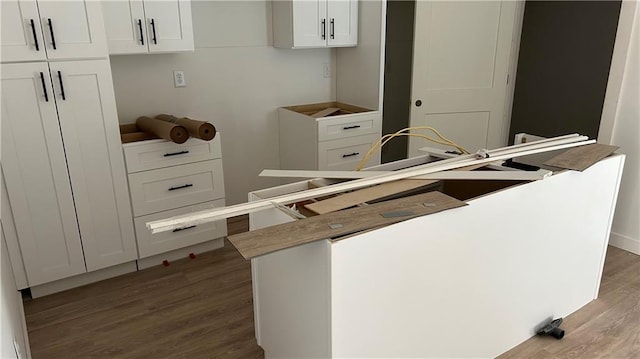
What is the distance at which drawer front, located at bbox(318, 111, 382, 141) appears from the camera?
11.3 feet

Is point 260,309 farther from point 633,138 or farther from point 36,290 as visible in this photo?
point 633,138

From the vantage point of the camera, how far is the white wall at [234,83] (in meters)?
3.27

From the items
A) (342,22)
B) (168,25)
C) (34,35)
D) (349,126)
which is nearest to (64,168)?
(34,35)

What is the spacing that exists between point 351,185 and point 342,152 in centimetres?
185

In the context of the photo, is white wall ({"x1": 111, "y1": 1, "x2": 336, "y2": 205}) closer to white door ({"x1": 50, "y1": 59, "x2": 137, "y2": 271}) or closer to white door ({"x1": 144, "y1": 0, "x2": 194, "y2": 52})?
white door ({"x1": 144, "y1": 0, "x2": 194, "y2": 52})

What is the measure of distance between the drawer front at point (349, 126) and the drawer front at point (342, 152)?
0.04 m

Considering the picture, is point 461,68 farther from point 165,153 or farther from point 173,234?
point 173,234

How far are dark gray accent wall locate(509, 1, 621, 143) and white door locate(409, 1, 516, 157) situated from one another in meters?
0.58

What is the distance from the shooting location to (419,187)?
191cm

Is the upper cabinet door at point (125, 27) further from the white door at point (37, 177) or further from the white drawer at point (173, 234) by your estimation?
the white drawer at point (173, 234)

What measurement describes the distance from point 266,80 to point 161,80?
85 cm

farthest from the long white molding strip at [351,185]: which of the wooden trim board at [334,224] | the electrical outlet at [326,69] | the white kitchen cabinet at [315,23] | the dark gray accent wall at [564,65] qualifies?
the electrical outlet at [326,69]

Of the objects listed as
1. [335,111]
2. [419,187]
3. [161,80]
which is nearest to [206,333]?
[419,187]

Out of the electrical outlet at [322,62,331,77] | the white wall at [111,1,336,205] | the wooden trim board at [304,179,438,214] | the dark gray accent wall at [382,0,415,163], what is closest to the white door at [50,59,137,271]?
the white wall at [111,1,336,205]
